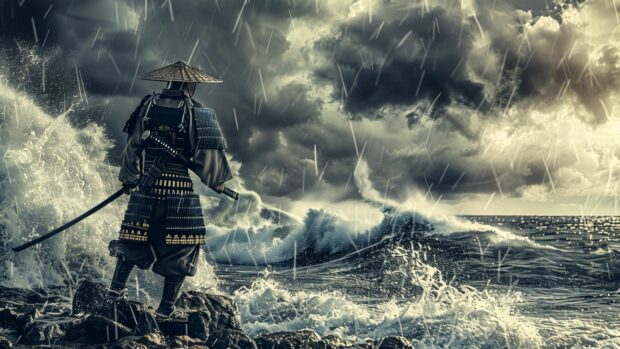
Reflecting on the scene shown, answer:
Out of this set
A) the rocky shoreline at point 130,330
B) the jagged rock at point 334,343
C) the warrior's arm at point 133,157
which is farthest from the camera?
the jagged rock at point 334,343

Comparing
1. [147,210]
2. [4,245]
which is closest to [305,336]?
[147,210]

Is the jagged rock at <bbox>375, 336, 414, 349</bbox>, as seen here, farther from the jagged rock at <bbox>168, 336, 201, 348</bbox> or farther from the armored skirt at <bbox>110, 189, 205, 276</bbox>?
the armored skirt at <bbox>110, 189, 205, 276</bbox>

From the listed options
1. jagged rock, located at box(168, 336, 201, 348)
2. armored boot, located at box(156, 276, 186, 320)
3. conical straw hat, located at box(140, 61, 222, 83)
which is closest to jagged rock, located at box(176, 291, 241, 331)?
armored boot, located at box(156, 276, 186, 320)

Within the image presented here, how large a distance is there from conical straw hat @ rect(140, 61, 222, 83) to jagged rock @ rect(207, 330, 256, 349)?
2494 mm

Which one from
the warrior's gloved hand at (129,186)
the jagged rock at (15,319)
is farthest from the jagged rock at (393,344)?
the jagged rock at (15,319)

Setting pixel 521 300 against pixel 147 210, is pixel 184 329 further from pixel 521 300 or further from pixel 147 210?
pixel 521 300

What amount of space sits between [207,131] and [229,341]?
2073mm

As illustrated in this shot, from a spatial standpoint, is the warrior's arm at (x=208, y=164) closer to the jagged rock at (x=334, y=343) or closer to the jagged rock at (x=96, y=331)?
the jagged rock at (x=96, y=331)

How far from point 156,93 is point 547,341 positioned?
6814 millimetres

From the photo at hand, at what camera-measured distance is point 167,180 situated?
5.91 meters

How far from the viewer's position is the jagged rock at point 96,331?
207 inches

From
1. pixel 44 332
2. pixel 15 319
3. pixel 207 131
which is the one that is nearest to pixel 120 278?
pixel 44 332

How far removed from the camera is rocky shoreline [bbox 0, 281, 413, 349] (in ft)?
17.3

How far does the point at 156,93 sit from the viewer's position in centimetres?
607
